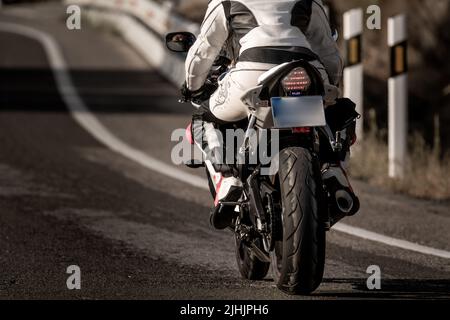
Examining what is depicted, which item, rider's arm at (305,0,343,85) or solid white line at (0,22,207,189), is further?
solid white line at (0,22,207,189)

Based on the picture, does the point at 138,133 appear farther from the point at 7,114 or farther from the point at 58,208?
the point at 58,208

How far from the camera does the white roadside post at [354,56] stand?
12570mm

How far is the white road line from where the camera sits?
354 inches

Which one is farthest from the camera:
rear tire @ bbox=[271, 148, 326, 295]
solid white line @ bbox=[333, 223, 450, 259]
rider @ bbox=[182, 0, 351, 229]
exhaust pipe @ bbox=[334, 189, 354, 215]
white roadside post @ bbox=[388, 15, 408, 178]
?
white roadside post @ bbox=[388, 15, 408, 178]

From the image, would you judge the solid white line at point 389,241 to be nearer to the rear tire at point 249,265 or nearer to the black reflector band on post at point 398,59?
the rear tire at point 249,265

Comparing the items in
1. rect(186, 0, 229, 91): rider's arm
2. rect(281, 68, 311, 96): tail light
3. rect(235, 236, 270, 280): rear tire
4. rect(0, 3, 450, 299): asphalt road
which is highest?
rect(186, 0, 229, 91): rider's arm

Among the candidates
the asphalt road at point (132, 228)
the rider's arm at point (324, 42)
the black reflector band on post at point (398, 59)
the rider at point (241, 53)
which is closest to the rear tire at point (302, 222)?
the asphalt road at point (132, 228)

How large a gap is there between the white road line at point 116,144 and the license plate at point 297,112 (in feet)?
7.31

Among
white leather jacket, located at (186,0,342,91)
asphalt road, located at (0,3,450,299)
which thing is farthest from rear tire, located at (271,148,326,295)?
white leather jacket, located at (186,0,342,91)

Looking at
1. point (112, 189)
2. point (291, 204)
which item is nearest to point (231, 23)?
point (291, 204)

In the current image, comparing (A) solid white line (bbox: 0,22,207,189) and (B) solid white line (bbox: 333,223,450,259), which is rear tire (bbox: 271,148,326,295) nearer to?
(B) solid white line (bbox: 333,223,450,259)

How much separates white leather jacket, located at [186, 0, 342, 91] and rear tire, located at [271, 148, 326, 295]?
2.25 ft

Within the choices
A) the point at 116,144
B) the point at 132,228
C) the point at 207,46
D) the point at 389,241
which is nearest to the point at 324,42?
the point at 207,46

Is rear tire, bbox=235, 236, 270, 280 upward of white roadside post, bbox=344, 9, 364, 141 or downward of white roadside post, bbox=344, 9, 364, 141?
downward
